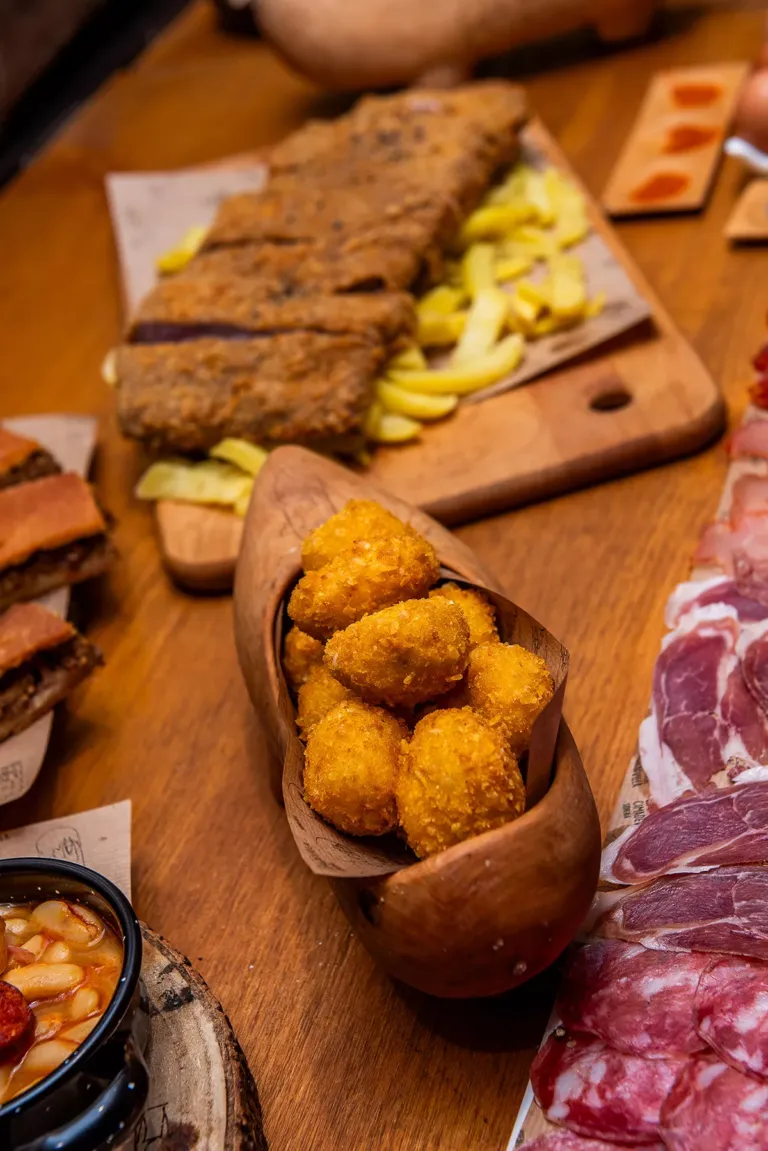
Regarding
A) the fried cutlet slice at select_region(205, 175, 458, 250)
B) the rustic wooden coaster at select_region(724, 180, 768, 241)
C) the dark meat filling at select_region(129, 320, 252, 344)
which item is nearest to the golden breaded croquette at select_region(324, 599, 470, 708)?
the dark meat filling at select_region(129, 320, 252, 344)

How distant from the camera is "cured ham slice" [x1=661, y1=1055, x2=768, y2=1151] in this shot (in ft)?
3.56

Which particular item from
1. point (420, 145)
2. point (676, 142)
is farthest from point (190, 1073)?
point (676, 142)

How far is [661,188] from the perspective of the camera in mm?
2830

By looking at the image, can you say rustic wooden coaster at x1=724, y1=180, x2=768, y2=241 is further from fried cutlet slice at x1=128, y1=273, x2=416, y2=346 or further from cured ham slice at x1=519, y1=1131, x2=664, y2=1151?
cured ham slice at x1=519, y1=1131, x2=664, y2=1151

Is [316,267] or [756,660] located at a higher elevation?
[316,267]

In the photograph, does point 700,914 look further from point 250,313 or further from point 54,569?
point 250,313

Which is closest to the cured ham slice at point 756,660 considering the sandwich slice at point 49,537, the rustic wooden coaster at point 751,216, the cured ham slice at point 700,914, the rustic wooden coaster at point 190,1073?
the cured ham slice at point 700,914

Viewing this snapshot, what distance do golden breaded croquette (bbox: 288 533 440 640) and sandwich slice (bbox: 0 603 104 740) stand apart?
0.58 meters

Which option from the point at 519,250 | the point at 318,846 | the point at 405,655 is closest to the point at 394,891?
the point at 318,846

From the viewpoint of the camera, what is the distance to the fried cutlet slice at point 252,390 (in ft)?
6.96

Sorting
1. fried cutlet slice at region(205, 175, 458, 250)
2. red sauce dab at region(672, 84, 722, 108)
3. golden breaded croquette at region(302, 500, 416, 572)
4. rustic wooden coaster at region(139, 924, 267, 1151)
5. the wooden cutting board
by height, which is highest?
golden breaded croquette at region(302, 500, 416, 572)

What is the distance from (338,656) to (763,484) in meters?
0.98

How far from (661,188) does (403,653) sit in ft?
6.79

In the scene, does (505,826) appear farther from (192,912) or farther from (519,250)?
(519,250)
